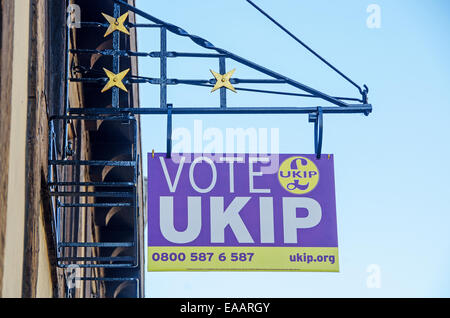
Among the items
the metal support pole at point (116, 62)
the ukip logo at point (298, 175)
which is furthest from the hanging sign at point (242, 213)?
the metal support pole at point (116, 62)

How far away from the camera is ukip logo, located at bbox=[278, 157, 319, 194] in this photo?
9.23 metres

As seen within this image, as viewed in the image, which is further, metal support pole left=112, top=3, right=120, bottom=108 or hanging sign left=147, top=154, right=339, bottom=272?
metal support pole left=112, top=3, right=120, bottom=108

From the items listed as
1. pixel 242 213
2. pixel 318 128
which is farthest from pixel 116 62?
pixel 318 128

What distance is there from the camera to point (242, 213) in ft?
29.9

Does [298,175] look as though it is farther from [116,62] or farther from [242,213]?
[116,62]

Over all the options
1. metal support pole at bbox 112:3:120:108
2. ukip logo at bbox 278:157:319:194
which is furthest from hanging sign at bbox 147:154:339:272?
metal support pole at bbox 112:3:120:108

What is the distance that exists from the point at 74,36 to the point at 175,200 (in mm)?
3687

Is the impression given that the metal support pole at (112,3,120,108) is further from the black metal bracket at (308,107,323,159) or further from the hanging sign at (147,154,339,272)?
the black metal bracket at (308,107,323,159)

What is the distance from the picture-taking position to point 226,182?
922 centimetres

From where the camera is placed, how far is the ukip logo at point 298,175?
9.23m

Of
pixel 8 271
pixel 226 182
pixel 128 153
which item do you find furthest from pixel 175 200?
pixel 128 153

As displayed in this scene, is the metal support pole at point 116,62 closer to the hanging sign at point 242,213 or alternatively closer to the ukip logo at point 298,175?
the hanging sign at point 242,213

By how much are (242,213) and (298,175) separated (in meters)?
0.65
